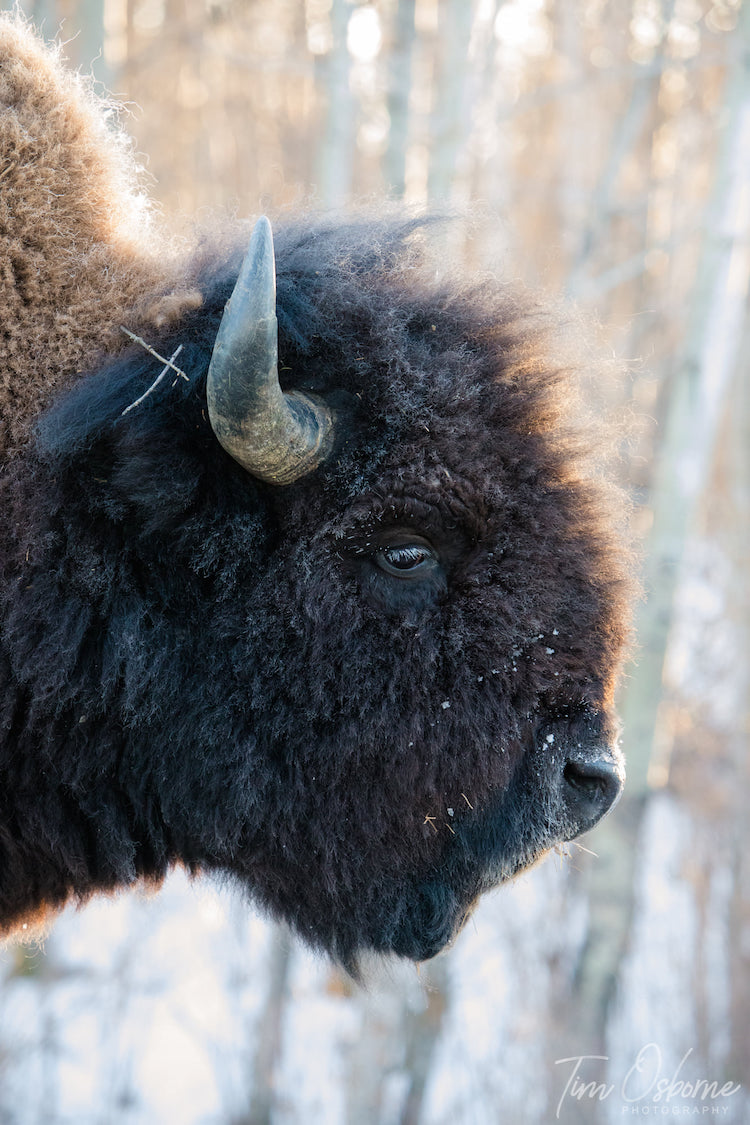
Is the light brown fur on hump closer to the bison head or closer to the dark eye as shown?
the bison head

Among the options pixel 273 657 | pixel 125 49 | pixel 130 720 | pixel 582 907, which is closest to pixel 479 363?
pixel 273 657

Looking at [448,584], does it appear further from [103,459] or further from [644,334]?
[644,334]

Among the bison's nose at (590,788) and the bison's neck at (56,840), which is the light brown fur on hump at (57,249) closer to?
the bison's neck at (56,840)

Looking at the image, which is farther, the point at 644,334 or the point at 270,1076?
the point at 644,334

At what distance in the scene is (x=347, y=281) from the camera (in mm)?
2281

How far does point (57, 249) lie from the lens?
222 cm

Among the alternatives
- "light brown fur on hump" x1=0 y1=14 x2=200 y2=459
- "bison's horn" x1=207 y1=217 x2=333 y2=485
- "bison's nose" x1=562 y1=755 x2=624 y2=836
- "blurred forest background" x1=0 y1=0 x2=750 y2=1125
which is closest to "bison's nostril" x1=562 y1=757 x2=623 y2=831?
"bison's nose" x1=562 y1=755 x2=624 y2=836

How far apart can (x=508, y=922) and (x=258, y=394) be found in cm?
784

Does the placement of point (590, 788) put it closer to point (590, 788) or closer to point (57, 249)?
point (590, 788)

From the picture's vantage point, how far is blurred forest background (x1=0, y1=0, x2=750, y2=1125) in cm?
647

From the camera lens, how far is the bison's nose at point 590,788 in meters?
2.22

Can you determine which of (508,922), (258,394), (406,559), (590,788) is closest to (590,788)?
(590,788)

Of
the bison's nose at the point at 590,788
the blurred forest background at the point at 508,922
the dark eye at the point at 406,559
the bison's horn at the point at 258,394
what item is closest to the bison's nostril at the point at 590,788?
the bison's nose at the point at 590,788

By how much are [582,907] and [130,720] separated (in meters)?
8.42
